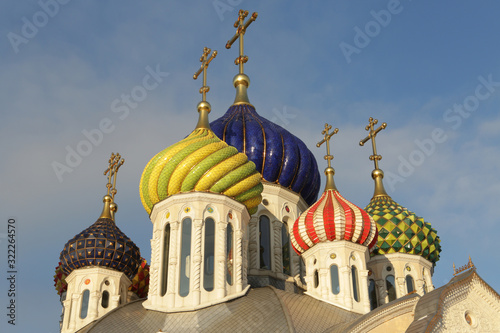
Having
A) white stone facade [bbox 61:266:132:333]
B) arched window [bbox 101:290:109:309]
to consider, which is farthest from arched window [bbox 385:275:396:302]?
arched window [bbox 101:290:109:309]

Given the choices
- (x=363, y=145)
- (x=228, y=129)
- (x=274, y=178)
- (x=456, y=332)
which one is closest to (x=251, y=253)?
(x=274, y=178)

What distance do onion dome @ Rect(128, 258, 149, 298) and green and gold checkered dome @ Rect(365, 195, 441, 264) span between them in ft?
18.5

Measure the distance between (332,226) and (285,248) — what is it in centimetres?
194

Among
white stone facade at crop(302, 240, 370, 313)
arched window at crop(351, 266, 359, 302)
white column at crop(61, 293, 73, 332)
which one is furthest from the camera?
white column at crop(61, 293, 73, 332)

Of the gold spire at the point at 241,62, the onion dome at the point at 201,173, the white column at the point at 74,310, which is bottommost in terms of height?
the white column at the point at 74,310

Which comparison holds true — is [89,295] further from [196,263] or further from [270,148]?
[270,148]

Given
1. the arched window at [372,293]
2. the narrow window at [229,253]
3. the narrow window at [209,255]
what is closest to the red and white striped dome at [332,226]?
the narrow window at [229,253]

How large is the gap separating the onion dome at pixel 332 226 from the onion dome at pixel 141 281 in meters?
3.89

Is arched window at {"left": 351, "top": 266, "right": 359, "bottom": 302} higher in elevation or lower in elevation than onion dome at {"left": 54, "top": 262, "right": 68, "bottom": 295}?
lower

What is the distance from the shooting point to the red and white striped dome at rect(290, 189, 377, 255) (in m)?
14.6

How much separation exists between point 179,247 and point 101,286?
2977 millimetres

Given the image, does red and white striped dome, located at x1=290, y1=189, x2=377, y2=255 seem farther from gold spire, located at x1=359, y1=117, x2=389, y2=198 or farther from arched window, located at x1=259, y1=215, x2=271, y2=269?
gold spire, located at x1=359, y1=117, x2=389, y2=198

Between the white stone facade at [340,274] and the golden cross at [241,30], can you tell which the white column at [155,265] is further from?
the golden cross at [241,30]

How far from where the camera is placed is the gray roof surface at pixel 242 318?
11820 millimetres
